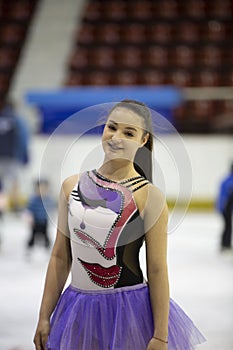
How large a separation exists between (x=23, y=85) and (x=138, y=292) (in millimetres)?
12736

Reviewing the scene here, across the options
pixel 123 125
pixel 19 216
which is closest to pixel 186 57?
pixel 19 216

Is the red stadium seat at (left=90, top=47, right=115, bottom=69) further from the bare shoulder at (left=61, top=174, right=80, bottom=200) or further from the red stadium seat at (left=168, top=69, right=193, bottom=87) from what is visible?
the bare shoulder at (left=61, top=174, right=80, bottom=200)

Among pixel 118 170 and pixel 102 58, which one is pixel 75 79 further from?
pixel 118 170

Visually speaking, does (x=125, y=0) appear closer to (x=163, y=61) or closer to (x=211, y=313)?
(x=163, y=61)

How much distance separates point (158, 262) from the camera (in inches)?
71.7

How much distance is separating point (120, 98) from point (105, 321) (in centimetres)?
117

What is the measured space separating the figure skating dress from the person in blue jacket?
5161 millimetres

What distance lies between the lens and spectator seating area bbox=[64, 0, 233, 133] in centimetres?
1438

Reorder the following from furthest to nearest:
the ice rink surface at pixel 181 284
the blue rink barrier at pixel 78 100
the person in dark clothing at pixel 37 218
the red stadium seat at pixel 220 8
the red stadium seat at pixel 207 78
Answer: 1. the red stadium seat at pixel 220 8
2. the red stadium seat at pixel 207 78
3. the blue rink barrier at pixel 78 100
4. the person in dark clothing at pixel 37 218
5. the ice rink surface at pixel 181 284

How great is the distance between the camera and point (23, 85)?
1434 centimetres

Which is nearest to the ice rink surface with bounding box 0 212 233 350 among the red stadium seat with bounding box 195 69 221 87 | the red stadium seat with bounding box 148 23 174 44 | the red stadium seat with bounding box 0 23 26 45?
the red stadium seat with bounding box 195 69 221 87

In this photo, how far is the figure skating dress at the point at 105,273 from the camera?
1835 millimetres

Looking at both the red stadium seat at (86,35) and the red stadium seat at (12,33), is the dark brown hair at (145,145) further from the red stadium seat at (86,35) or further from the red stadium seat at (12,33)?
the red stadium seat at (12,33)

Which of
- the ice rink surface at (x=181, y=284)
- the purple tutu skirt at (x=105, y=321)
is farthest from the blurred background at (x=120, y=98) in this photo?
the purple tutu skirt at (x=105, y=321)
